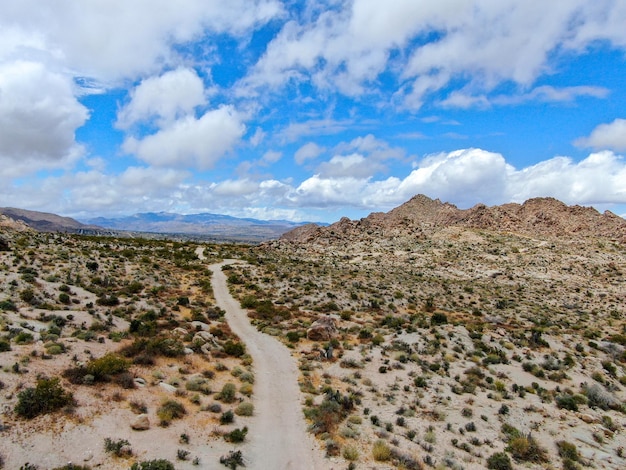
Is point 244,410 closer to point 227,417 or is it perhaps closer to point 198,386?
point 227,417

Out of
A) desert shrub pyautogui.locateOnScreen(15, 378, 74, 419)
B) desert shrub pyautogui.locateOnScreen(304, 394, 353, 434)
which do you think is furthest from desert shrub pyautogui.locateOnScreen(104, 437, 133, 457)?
desert shrub pyautogui.locateOnScreen(304, 394, 353, 434)

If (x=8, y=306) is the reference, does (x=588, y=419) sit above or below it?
below

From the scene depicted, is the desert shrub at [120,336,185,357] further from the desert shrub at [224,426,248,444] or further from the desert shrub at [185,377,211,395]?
the desert shrub at [224,426,248,444]

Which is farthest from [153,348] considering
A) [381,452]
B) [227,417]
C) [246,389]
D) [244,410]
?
[381,452]

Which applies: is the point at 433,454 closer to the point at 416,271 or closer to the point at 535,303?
the point at 535,303

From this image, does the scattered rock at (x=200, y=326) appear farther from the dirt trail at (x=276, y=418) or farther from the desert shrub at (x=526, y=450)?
the desert shrub at (x=526, y=450)

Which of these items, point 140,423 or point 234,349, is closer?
point 140,423

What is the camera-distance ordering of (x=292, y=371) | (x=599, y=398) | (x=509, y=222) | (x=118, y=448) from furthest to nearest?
(x=509, y=222), (x=292, y=371), (x=599, y=398), (x=118, y=448)
